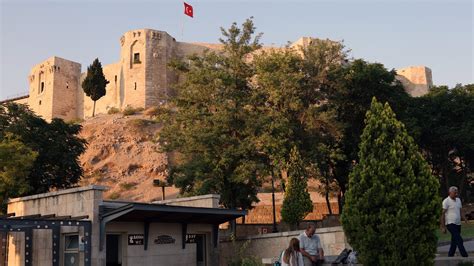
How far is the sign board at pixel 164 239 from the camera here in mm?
17734

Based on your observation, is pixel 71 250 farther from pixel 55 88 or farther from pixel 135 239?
pixel 55 88

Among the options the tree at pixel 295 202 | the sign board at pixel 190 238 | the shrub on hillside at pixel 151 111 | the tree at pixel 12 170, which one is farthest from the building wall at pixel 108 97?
the sign board at pixel 190 238

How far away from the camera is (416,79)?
85.6 metres

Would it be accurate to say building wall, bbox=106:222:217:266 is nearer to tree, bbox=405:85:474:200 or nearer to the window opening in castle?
tree, bbox=405:85:474:200

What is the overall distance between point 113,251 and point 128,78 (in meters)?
64.9

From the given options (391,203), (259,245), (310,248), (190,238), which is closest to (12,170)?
(190,238)

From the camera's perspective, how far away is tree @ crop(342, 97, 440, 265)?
10.8 m

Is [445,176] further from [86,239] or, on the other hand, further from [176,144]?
[86,239]

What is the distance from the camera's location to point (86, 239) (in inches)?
595

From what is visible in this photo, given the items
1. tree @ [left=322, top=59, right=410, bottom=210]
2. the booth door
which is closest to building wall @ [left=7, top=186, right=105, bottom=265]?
the booth door

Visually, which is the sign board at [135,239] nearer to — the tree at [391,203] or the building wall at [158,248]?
the building wall at [158,248]

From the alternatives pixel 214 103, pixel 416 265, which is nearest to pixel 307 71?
pixel 214 103

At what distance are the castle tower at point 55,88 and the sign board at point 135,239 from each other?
243 ft

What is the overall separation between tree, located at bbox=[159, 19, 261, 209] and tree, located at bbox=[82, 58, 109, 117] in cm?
5366
